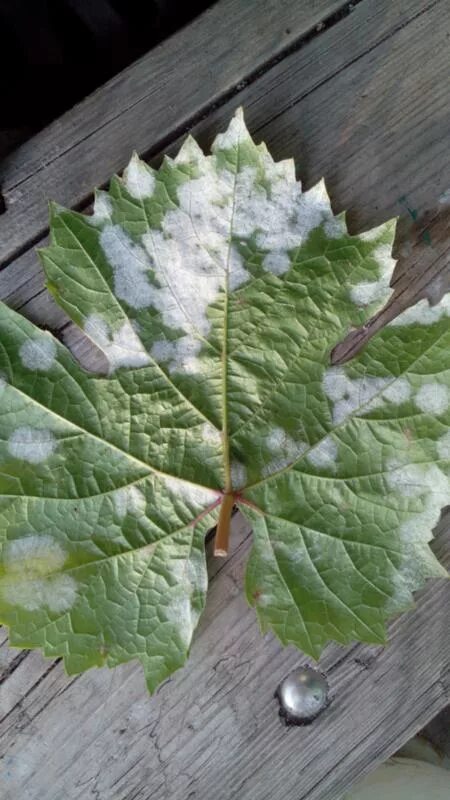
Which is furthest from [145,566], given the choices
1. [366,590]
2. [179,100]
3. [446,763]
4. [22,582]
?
[446,763]

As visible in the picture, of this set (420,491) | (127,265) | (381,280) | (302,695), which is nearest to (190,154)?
(127,265)

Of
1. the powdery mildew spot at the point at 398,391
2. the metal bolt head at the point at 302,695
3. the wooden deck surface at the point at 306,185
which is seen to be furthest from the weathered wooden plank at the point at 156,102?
the metal bolt head at the point at 302,695

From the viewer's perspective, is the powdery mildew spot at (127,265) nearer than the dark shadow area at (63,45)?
Yes

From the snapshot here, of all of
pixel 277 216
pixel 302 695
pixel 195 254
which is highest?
pixel 277 216

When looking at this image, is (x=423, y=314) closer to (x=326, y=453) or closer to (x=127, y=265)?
(x=326, y=453)

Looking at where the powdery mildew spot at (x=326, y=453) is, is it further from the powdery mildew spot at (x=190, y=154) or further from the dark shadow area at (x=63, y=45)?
the dark shadow area at (x=63, y=45)

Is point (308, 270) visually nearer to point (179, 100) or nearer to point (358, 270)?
point (358, 270)

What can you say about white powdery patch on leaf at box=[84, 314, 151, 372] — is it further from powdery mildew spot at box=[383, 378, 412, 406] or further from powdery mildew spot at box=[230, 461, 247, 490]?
powdery mildew spot at box=[383, 378, 412, 406]
